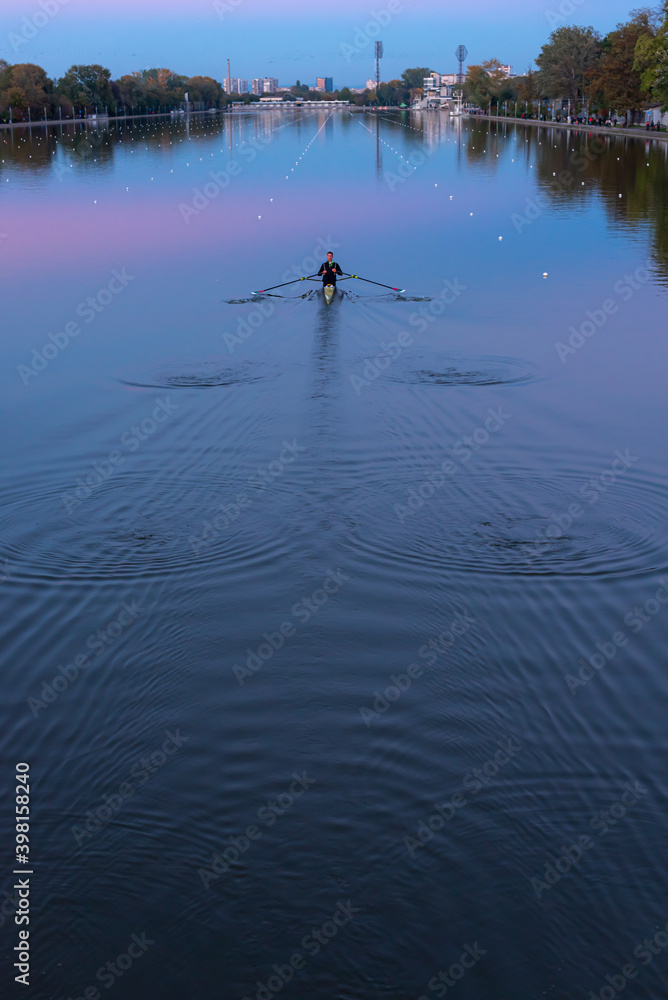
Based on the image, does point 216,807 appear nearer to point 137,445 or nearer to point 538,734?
point 538,734

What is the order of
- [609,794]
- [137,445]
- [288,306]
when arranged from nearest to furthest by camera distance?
[609,794] → [137,445] → [288,306]

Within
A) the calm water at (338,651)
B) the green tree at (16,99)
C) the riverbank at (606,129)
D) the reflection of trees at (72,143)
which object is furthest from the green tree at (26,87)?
the calm water at (338,651)

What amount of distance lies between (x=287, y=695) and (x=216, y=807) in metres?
2.24

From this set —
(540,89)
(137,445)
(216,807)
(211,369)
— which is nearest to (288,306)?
(211,369)

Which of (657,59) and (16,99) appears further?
(16,99)

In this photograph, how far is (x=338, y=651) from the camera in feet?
42.9

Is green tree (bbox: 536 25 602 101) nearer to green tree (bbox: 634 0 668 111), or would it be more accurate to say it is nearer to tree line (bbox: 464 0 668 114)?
tree line (bbox: 464 0 668 114)

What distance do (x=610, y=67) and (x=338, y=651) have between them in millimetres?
133691

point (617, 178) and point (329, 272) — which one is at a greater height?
point (617, 178)

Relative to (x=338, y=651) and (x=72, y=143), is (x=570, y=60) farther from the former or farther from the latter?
(x=338, y=651)

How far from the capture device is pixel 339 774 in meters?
10.5

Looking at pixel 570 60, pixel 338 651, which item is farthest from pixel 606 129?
pixel 338 651

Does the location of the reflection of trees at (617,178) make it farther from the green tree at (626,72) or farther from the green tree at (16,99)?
the green tree at (16,99)

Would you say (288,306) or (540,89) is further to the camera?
(540,89)
